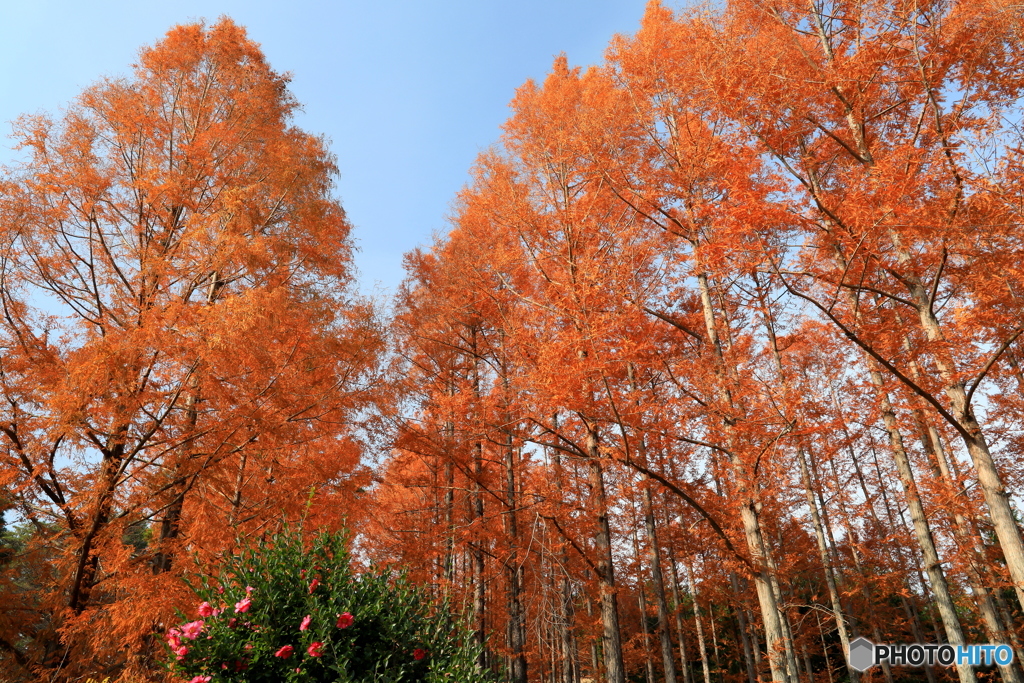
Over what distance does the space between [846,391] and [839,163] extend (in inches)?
193

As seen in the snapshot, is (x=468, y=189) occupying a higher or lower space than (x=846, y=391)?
higher

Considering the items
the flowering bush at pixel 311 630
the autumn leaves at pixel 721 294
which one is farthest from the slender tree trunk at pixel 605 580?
the flowering bush at pixel 311 630

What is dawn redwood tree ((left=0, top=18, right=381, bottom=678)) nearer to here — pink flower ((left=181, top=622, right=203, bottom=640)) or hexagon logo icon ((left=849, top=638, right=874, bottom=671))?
pink flower ((left=181, top=622, right=203, bottom=640))

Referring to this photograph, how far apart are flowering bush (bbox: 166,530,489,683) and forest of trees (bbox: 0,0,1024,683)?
1751 millimetres

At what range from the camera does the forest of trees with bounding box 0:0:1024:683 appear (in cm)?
551

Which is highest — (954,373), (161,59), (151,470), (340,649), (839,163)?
(161,59)

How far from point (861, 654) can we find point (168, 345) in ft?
26.1

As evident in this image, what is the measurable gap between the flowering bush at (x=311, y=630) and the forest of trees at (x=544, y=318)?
69.0 inches

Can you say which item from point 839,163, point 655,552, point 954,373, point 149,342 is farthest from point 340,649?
point 839,163

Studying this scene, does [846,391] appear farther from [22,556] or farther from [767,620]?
[22,556]

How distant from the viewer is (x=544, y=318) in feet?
28.5

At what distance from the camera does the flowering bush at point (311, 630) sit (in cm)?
Result: 360

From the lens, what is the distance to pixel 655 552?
11211 mm

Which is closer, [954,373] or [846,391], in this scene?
[954,373]
